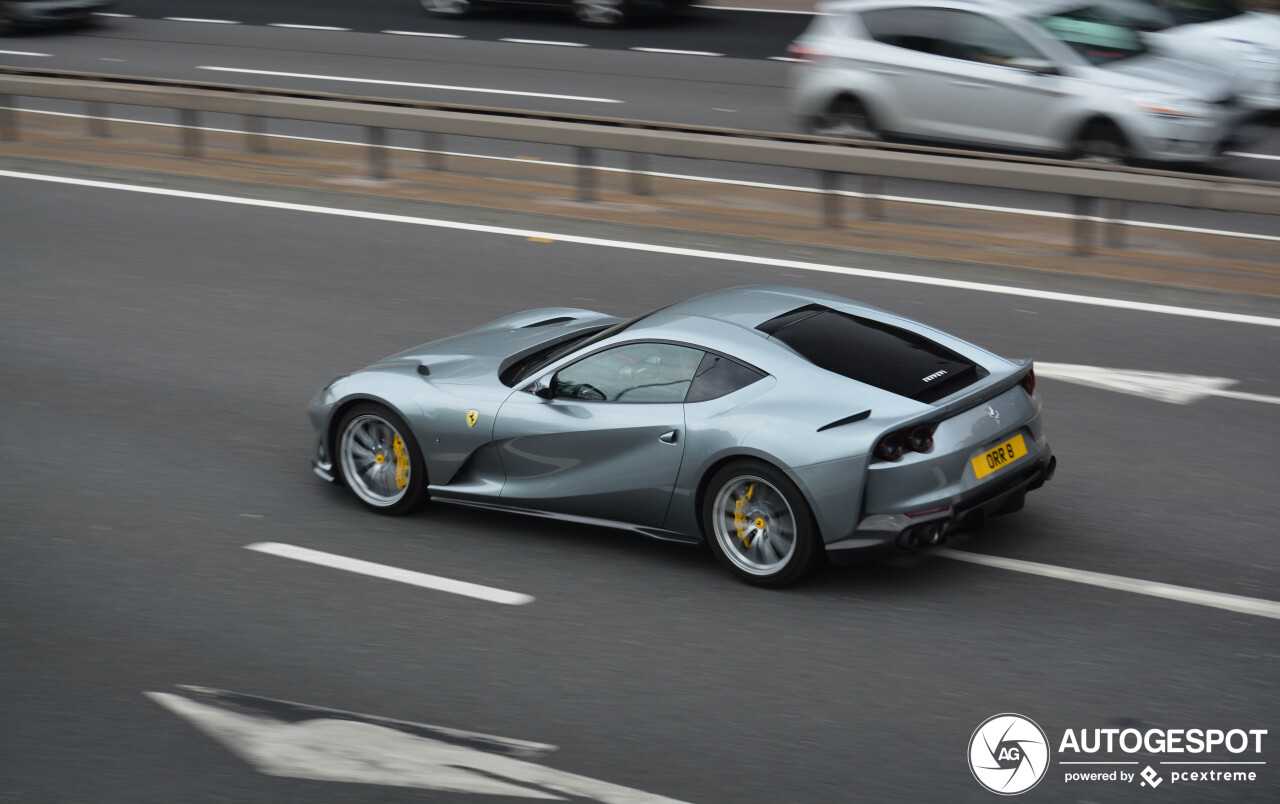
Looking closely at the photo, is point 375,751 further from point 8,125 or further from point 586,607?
point 8,125

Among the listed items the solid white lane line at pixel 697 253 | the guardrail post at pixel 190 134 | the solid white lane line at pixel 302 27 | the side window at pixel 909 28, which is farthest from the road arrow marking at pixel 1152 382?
the solid white lane line at pixel 302 27

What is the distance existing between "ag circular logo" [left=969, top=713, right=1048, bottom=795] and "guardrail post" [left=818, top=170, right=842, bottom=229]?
7.94 meters

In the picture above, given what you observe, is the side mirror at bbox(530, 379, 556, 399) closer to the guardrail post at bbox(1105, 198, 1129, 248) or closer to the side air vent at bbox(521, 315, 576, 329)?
the side air vent at bbox(521, 315, 576, 329)

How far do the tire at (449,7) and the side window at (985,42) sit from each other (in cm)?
1347

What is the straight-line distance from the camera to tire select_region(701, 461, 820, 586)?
6184 millimetres

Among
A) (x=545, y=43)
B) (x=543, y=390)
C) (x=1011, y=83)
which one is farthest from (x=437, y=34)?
(x=543, y=390)

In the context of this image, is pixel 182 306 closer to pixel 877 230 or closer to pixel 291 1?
pixel 877 230

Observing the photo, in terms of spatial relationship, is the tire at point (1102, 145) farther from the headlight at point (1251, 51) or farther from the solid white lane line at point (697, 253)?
the headlight at point (1251, 51)

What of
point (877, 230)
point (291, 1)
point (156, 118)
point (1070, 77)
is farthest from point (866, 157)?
point (291, 1)

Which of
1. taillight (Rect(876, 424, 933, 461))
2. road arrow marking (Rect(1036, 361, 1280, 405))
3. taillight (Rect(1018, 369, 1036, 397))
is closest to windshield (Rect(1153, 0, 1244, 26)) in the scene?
road arrow marking (Rect(1036, 361, 1280, 405))

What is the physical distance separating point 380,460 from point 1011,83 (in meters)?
9.10

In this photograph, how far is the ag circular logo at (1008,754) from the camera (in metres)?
5.01

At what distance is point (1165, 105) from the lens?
13.5 m

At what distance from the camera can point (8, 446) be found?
845 cm
